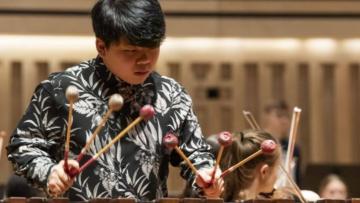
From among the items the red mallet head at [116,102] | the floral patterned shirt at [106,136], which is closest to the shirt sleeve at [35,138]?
the floral patterned shirt at [106,136]

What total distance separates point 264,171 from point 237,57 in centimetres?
397

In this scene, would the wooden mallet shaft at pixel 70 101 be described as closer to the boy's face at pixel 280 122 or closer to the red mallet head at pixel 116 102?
the red mallet head at pixel 116 102

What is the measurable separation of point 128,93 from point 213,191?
1.28 ft

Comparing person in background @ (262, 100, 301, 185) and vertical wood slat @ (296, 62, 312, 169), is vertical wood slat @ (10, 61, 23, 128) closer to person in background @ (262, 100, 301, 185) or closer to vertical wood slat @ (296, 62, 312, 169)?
person in background @ (262, 100, 301, 185)

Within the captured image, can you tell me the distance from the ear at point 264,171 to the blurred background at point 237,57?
12.3 ft

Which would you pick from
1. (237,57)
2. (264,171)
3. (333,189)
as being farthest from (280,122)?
(264,171)

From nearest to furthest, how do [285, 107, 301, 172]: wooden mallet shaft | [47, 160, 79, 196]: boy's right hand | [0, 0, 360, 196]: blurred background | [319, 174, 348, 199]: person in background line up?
1. [47, 160, 79, 196]: boy's right hand
2. [285, 107, 301, 172]: wooden mallet shaft
3. [319, 174, 348, 199]: person in background
4. [0, 0, 360, 196]: blurred background

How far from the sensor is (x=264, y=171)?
3.22 metres

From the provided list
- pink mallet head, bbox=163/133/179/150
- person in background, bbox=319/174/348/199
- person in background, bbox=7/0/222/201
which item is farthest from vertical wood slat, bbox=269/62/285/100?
pink mallet head, bbox=163/133/179/150

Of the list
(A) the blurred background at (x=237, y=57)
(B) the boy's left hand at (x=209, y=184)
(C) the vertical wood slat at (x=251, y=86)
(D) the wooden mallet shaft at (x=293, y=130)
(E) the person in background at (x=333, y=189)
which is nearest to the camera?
(B) the boy's left hand at (x=209, y=184)

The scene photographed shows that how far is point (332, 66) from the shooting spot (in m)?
7.28

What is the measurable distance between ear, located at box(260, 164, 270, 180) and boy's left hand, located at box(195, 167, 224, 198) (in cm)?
69

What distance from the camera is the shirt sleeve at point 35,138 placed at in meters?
2.59

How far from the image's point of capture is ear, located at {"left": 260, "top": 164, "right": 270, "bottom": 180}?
10.6 feet
